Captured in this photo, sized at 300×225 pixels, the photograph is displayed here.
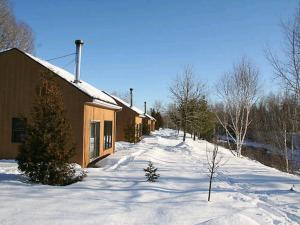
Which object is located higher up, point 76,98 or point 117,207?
point 76,98

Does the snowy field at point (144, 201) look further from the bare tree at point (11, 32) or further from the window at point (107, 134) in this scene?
the bare tree at point (11, 32)

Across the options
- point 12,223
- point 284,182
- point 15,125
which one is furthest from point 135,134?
point 12,223

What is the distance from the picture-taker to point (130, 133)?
2891 centimetres

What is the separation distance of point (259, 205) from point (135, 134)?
22015 mm

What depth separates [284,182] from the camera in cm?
1156

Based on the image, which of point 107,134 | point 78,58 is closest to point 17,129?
point 78,58

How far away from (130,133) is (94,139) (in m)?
13.4

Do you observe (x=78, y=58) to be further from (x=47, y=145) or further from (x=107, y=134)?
(x=47, y=145)

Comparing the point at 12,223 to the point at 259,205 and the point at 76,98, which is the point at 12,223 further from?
the point at 76,98

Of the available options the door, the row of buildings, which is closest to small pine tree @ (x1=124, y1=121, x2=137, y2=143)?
the door

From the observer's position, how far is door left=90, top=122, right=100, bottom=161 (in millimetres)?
15039

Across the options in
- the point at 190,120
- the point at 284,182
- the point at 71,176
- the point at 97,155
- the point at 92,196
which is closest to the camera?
the point at 92,196

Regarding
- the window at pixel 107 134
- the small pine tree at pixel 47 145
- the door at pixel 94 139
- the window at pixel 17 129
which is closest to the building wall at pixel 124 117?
the window at pixel 107 134

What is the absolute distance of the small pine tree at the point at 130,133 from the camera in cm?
2856
